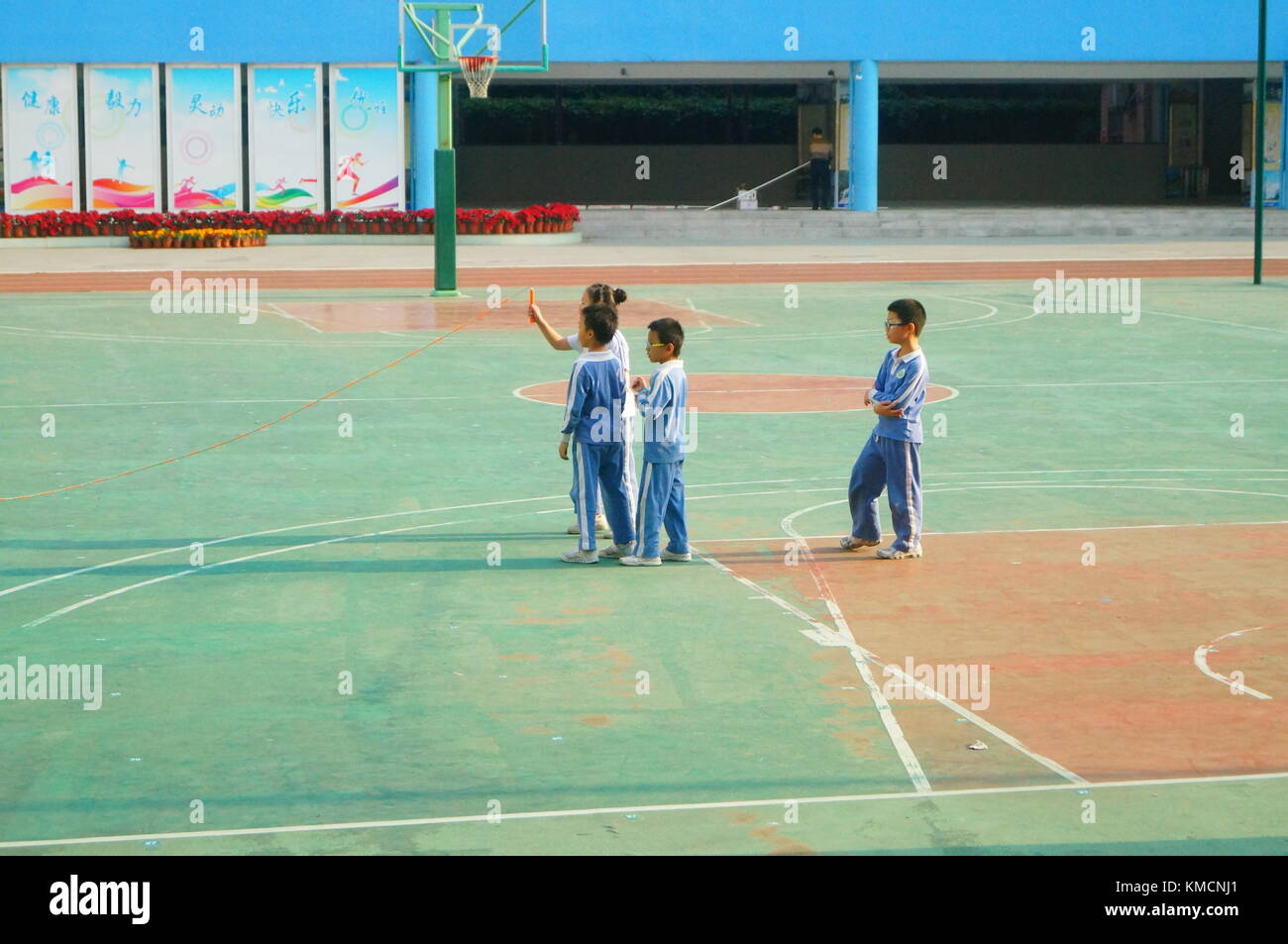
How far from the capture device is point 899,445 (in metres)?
11.4

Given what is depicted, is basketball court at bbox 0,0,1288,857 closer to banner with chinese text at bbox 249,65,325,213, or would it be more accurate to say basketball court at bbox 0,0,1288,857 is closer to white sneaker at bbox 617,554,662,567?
white sneaker at bbox 617,554,662,567

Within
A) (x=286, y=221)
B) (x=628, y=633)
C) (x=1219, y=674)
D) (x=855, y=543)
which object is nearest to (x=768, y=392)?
(x=855, y=543)

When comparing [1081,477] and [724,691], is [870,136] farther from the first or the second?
[724,691]

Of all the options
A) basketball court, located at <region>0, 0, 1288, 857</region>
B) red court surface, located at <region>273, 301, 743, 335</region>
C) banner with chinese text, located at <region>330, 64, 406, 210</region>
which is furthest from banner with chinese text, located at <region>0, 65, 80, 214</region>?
basketball court, located at <region>0, 0, 1288, 857</region>

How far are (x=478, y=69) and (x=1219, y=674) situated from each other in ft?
77.2

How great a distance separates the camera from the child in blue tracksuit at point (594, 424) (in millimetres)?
11125

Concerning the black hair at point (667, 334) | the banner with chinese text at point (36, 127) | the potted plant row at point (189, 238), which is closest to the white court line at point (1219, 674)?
the black hair at point (667, 334)

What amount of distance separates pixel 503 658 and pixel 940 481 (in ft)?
19.6

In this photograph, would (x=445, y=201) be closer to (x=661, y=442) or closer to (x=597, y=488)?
(x=597, y=488)

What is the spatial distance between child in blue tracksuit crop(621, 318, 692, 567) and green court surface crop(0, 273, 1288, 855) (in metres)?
0.29

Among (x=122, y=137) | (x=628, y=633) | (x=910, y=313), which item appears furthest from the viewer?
(x=122, y=137)

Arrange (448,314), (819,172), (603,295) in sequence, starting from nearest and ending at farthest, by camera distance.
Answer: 1. (603,295)
2. (448,314)
3. (819,172)

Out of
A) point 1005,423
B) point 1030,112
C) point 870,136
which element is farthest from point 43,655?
point 1030,112

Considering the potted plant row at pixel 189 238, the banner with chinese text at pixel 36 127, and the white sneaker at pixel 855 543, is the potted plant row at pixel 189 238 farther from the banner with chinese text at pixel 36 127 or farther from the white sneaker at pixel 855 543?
the white sneaker at pixel 855 543
